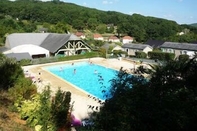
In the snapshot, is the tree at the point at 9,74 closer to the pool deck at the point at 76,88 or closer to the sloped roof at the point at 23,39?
the pool deck at the point at 76,88

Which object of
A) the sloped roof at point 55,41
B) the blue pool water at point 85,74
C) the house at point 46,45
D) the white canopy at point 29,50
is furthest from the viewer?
the sloped roof at point 55,41

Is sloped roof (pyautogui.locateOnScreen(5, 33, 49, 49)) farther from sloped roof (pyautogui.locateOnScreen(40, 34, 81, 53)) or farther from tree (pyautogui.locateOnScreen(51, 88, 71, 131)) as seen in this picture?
tree (pyautogui.locateOnScreen(51, 88, 71, 131))

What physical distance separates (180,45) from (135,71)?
37.9 m

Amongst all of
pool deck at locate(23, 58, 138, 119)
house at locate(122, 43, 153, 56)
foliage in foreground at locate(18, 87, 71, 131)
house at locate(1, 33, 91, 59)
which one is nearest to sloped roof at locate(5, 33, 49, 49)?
house at locate(1, 33, 91, 59)

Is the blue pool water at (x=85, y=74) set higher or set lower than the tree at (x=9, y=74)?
lower

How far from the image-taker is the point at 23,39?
3969 centimetres

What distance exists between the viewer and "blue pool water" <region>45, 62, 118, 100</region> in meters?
22.7

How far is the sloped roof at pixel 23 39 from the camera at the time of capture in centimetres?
→ 3756

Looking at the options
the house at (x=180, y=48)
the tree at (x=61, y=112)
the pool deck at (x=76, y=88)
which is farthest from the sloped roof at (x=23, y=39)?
the tree at (x=61, y=112)

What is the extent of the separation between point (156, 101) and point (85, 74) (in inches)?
920

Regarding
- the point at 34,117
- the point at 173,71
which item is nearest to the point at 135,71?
the point at 173,71

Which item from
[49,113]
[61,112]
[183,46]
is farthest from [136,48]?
[49,113]

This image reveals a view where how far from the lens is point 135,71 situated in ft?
16.2

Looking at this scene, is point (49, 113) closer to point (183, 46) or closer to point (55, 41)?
point (55, 41)
